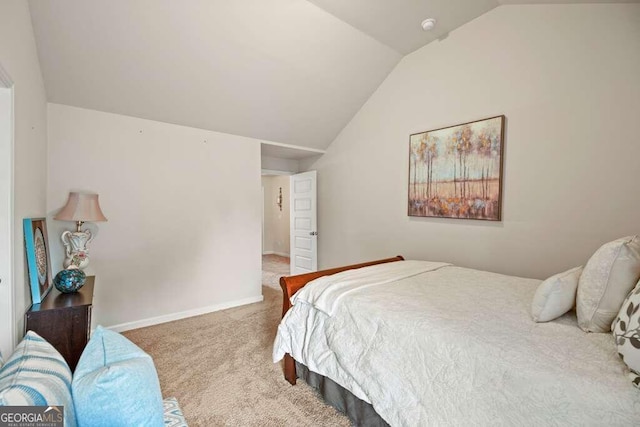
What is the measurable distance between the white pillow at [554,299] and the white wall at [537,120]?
49.5 inches

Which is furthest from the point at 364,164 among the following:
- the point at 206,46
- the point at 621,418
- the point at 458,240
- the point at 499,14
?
the point at 621,418

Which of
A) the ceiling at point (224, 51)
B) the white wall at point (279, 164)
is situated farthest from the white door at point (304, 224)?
the ceiling at point (224, 51)

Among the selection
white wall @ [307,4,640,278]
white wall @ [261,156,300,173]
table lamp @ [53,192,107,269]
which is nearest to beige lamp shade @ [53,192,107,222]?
table lamp @ [53,192,107,269]

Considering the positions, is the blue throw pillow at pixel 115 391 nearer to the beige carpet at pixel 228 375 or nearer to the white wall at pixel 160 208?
the beige carpet at pixel 228 375

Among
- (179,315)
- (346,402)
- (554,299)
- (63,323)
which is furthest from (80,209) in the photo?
(554,299)

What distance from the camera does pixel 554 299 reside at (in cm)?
134

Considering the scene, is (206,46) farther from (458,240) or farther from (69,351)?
(458,240)

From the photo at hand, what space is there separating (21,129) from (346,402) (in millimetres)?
2531

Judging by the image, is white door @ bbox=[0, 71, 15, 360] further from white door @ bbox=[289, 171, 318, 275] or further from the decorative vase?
white door @ bbox=[289, 171, 318, 275]

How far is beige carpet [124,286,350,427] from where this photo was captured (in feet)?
5.68

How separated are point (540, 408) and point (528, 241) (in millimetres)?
1953

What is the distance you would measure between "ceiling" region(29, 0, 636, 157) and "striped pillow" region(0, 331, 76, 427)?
7.86 feet

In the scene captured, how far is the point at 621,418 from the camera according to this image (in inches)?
33.7

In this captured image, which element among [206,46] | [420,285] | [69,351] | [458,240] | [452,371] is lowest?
[69,351]
